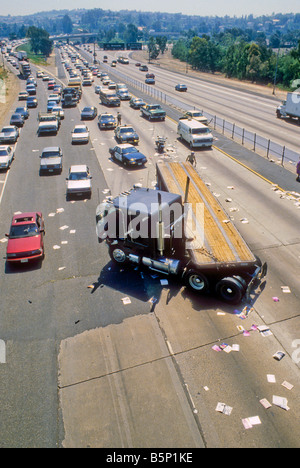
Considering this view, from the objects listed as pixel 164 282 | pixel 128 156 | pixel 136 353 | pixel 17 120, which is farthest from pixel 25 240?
pixel 17 120

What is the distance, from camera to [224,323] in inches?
451

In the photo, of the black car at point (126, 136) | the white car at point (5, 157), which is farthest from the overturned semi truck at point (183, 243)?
the black car at point (126, 136)

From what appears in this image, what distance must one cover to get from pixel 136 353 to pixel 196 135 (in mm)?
24866

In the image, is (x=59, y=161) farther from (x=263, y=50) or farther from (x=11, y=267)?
(x=263, y=50)

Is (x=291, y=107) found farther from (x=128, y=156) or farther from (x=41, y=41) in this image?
(x=41, y=41)

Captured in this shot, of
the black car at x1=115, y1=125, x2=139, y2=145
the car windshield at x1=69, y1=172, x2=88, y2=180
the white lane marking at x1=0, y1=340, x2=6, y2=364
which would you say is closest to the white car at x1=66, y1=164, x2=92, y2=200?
the car windshield at x1=69, y1=172, x2=88, y2=180

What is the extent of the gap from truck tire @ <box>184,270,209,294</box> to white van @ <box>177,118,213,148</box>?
Answer: 68.5 ft

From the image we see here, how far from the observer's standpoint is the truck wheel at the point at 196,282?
40.5 feet

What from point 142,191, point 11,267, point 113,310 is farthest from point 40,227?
point 113,310

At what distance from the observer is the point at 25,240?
1537cm

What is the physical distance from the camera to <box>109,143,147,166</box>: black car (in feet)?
88.3

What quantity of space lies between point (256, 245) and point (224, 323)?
18.6 feet

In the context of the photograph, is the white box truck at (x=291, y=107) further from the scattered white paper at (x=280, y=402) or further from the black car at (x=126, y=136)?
the scattered white paper at (x=280, y=402)

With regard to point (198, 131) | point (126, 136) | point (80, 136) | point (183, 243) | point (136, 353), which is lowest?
point (136, 353)
